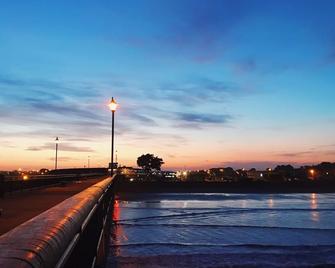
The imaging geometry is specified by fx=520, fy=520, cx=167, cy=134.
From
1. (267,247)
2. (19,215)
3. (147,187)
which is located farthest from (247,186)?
(19,215)

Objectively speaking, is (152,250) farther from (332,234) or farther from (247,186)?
(247,186)

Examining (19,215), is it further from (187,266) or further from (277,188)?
(277,188)

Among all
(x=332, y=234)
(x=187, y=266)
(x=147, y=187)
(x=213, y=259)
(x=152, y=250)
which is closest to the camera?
(x=187, y=266)

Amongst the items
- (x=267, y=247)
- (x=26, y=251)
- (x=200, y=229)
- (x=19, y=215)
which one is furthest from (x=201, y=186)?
(x=26, y=251)

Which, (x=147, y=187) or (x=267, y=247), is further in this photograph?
(x=147, y=187)

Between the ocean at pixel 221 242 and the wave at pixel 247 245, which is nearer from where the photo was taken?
the ocean at pixel 221 242

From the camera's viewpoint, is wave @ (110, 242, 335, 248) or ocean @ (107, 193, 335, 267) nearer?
ocean @ (107, 193, 335, 267)

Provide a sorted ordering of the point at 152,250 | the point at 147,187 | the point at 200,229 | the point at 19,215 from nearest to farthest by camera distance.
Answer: the point at 19,215
the point at 152,250
the point at 200,229
the point at 147,187

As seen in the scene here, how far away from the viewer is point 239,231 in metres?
25.6

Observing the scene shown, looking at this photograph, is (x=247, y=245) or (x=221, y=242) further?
(x=221, y=242)

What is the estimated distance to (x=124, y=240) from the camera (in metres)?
22.0

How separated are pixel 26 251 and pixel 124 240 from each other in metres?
19.3

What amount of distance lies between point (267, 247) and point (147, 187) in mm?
66988

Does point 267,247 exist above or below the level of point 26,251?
below
